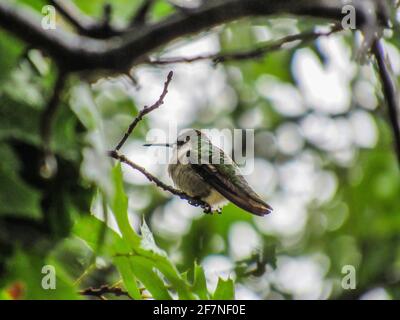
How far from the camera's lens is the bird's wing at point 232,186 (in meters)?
3.43

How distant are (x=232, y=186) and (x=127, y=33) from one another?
2.54m

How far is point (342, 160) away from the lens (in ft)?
26.6

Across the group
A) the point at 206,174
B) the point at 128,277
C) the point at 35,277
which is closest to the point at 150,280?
the point at 128,277

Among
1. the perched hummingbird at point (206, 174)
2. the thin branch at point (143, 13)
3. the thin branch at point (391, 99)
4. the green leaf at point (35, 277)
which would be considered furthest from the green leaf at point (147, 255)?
the thin branch at point (143, 13)

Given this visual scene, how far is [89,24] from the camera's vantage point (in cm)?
155

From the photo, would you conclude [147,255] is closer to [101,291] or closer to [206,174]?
[101,291]

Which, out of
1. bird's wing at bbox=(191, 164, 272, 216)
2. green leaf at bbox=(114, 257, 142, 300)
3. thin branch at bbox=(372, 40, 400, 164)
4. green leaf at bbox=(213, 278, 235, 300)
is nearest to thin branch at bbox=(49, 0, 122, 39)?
thin branch at bbox=(372, 40, 400, 164)

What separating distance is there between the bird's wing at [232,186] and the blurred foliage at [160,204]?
29 cm

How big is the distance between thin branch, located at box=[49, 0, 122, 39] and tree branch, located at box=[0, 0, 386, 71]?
12 centimetres

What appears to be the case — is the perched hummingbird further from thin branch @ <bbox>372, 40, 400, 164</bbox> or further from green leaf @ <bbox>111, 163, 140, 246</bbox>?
thin branch @ <bbox>372, 40, 400, 164</bbox>

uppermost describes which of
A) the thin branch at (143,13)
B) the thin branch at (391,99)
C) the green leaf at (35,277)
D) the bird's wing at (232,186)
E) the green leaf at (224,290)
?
the bird's wing at (232,186)

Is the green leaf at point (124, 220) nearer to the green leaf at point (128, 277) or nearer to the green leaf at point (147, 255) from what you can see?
the green leaf at point (147, 255)
